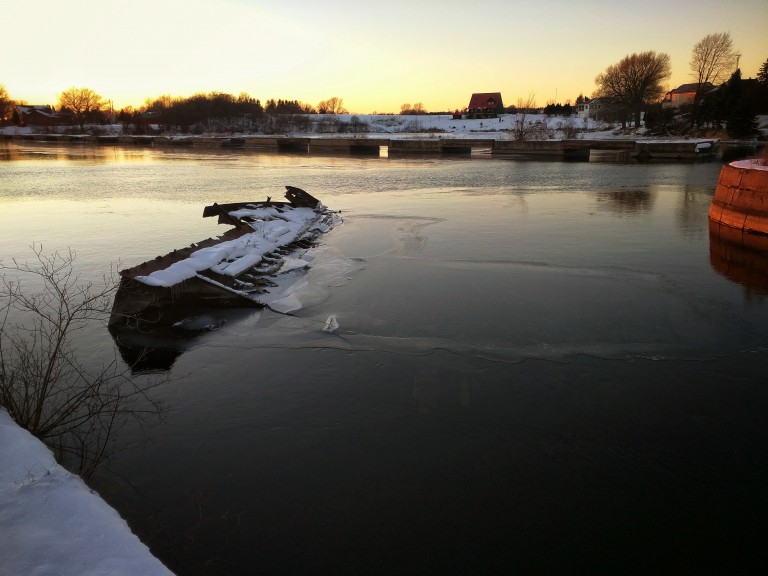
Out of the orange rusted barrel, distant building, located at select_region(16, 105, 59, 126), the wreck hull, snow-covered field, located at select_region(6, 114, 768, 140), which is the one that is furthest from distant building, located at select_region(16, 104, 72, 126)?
the orange rusted barrel

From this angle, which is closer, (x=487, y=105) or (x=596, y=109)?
(x=596, y=109)

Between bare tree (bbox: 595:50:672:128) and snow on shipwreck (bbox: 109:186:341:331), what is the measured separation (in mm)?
83597

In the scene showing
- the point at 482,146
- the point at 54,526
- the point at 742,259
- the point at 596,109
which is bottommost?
the point at 54,526

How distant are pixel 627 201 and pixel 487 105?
11052cm

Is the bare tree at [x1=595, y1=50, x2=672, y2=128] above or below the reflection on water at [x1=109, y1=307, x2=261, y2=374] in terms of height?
above

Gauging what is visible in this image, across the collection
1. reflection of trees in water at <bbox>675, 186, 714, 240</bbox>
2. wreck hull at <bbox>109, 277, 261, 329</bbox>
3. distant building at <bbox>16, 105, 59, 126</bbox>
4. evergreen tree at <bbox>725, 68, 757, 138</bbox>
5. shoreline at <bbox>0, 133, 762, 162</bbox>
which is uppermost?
distant building at <bbox>16, 105, 59, 126</bbox>

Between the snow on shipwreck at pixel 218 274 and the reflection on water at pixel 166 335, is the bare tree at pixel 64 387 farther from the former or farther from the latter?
the snow on shipwreck at pixel 218 274

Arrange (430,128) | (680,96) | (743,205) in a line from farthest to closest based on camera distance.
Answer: (430,128) → (680,96) → (743,205)

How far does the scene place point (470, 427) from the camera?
5.94 m

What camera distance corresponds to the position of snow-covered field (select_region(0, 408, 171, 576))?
11.8 feet

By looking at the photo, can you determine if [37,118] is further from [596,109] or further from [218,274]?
[218,274]

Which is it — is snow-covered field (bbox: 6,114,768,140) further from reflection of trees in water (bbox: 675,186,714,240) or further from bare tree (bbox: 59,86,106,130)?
reflection of trees in water (bbox: 675,186,714,240)

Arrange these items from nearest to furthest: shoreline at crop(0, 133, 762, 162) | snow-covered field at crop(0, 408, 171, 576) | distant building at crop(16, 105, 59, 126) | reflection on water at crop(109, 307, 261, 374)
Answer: snow-covered field at crop(0, 408, 171, 576), reflection on water at crop(109, 307, 261, 374), shoreline at crop(0, 133, 762, 162), distant building at crop(16, 105, 59, 126)

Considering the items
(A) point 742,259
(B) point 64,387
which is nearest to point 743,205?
(A) point 742,259
